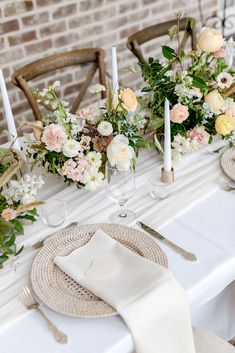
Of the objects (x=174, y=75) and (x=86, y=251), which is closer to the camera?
(x=86, y=251)

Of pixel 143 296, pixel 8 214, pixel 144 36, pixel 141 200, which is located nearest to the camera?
pixel 143 296

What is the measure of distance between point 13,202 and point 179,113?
1.67 feet

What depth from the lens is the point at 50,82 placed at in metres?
2.50

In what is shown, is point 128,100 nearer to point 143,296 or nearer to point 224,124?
point 224,124

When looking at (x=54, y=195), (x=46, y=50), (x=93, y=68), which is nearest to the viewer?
(x=54, y=195)

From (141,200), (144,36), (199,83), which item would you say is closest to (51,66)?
(144,36)

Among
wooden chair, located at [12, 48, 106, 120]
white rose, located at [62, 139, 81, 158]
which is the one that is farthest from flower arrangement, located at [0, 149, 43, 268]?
wooden chair, located at [12, 48, 106, 120]

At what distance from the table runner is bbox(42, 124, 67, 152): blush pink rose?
17 cm

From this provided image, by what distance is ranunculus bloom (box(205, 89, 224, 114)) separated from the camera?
4.46 ft

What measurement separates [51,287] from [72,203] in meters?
0.33

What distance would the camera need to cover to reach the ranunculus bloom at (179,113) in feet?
4.39

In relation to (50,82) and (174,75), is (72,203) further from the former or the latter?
(50,82)

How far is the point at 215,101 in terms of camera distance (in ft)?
4.46

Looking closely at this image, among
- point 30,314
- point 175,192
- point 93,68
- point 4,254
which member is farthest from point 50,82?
point 30,314
